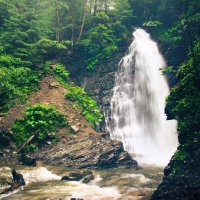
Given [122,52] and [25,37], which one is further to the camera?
[122,52]

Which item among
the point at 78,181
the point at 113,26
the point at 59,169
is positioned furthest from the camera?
the point at 113,26

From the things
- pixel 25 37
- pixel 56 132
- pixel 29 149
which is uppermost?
pixel 25 37

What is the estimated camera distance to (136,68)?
26.8m

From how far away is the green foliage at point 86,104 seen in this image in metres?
22.7

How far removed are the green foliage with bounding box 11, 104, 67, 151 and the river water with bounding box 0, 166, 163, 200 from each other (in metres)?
3.26

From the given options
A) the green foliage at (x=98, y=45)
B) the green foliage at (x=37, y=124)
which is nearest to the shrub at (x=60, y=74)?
the green foliage at (x=98, y=45)

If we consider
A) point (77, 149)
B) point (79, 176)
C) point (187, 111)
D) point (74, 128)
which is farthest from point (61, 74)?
point (187, 111)

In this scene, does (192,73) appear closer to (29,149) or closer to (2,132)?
(29,149)

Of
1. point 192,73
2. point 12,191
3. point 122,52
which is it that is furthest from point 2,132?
point 122,52

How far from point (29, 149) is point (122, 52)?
15.7m

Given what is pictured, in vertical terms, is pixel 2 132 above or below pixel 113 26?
below

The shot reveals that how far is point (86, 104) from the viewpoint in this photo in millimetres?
23938

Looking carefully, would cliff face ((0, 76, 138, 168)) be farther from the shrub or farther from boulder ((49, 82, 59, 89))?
the shrub

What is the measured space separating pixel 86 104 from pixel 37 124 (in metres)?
5.59
